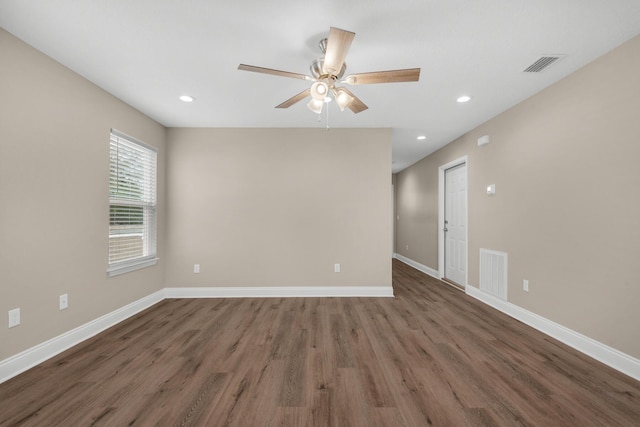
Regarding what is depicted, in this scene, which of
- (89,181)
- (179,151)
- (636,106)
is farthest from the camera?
(179,151)

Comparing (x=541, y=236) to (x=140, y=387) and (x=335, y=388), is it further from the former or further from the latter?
(x=140, y=387)

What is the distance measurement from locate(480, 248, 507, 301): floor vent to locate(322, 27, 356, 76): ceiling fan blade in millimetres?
3076

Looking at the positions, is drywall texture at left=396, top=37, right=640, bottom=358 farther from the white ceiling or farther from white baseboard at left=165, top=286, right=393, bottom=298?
white baseboard at left=165, top=286, right=393, bottom=298

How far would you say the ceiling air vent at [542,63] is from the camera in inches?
85.0

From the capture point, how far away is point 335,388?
178 centimetres

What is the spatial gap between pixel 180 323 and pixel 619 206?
4229 millimetres

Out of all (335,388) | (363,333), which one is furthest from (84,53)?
(363,333)

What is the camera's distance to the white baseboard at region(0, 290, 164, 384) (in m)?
1.92

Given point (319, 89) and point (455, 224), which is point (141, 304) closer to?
point (319, 89)

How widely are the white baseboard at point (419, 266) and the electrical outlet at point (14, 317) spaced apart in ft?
18.1

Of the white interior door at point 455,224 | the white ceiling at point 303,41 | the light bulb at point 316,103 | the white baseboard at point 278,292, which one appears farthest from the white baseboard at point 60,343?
the white interior door at point 455,224

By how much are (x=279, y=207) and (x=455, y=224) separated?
3120 millimetres

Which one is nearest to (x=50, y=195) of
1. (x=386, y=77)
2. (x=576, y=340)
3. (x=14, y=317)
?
(x=14, y=317)

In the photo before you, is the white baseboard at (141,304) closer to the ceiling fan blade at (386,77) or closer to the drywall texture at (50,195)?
the drywall texture at (50,195)
